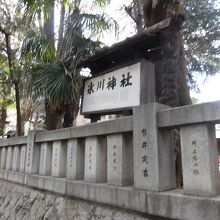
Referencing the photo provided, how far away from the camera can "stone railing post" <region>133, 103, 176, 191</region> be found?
234 cm

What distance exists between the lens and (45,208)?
12.1 feet

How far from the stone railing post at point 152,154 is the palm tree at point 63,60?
9.17 feet

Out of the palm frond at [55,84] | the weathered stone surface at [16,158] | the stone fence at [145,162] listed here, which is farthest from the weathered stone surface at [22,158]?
the stone fence at [145,162]

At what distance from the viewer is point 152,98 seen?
358 cm

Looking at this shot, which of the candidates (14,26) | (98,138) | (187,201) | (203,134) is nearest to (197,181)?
(187,201)

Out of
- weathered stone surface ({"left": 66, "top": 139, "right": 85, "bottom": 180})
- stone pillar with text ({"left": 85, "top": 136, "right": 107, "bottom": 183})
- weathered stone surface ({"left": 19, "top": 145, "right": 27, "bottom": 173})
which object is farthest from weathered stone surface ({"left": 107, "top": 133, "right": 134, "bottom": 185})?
weathered stone surface ({"left": 19, "top": 145, "right": 27, "bottom": 173})

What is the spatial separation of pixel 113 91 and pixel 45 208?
1.84 m

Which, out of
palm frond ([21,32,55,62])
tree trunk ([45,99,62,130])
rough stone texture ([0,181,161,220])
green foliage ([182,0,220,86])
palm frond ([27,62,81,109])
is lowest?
rough stone texture ([0,181,161,220])

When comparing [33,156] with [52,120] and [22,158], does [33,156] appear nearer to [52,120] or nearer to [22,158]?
[22,158]

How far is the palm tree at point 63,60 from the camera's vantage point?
515 centimetres

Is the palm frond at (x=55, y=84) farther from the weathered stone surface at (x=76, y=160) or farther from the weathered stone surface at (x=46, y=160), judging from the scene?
the weathered stone surface at (x=76, y=160)

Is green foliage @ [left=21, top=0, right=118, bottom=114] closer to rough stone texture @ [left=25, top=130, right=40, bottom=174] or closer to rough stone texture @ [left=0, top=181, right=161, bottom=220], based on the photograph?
rough stone texture @ [left=25, top=130, right=40, bottom=174]

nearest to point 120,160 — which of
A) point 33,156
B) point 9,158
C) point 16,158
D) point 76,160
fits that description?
point 76,160

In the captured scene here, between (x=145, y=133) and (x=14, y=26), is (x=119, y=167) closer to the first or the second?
(x=145, y=133)
